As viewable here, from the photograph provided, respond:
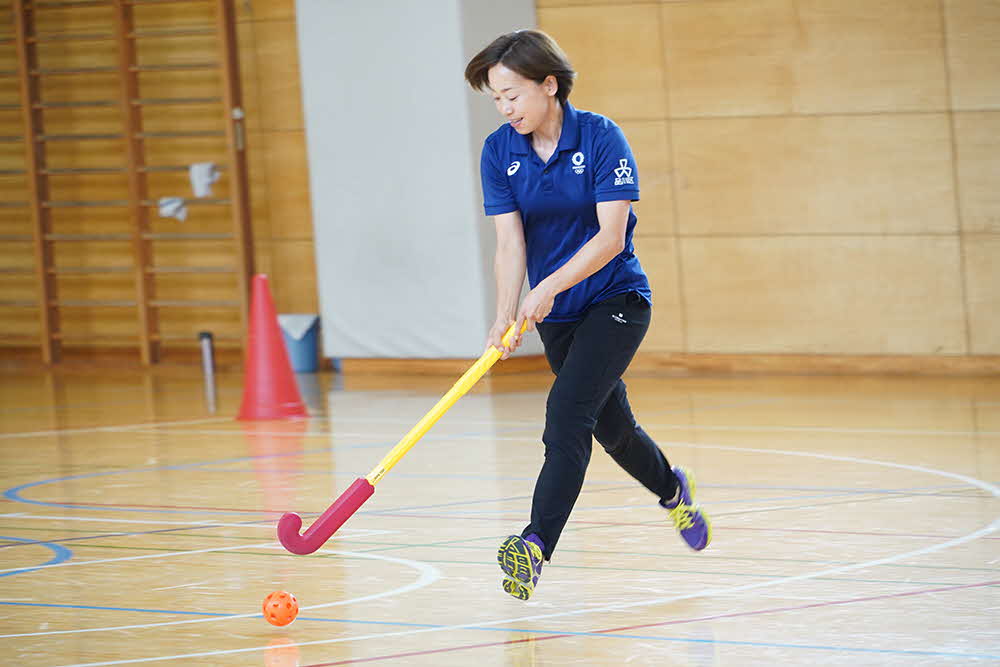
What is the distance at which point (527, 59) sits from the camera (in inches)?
114

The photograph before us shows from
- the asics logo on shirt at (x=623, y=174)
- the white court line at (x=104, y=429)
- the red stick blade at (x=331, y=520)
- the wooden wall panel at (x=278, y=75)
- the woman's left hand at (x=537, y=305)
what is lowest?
the white court line at (x=104, y=429)

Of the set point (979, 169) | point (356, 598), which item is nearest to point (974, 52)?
point (979, 169)

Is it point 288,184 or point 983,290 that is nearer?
point 983,290

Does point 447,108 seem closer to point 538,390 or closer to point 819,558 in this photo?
point 538,390

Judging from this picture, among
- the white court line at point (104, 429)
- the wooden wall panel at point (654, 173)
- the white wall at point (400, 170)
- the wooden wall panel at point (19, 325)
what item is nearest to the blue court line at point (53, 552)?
the white court line at point (104, 429)

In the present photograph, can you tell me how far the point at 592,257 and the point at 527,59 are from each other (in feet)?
1.27

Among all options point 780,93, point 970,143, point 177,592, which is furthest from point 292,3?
point 177,592

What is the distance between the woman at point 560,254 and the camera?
2879 millimetres

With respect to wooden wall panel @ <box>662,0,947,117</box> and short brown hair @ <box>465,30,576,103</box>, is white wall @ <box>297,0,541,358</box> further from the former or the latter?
short brown hair @ <box>465,30,576,103</box>

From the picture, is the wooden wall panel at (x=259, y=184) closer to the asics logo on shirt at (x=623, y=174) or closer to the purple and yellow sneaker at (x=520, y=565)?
the asics logo on shirt at (x=623, y=174)

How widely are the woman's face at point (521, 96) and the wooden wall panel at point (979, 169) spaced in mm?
4009

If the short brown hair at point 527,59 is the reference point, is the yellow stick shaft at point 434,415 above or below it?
below

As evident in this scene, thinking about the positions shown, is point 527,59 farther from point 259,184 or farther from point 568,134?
point 259,184

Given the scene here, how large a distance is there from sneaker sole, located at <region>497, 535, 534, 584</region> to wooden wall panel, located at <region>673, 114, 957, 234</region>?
14.2 feet
